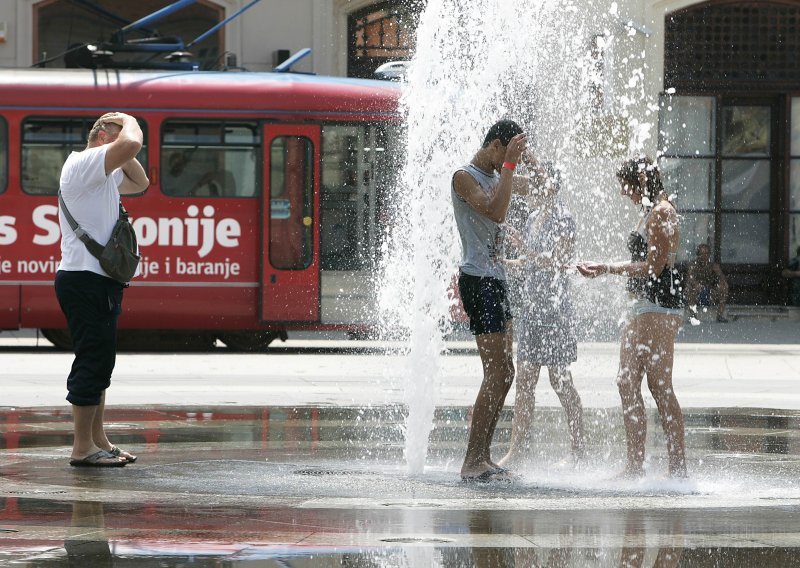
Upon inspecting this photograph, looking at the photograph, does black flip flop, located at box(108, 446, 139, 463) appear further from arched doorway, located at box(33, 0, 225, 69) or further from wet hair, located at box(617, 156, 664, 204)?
arched doorway, located at box(33, 0, 225, 69)

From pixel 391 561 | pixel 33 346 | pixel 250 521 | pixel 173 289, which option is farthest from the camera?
pixel 33 346

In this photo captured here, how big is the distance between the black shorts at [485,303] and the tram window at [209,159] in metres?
10.8

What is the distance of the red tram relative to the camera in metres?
18.0

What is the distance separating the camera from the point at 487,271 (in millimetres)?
7762

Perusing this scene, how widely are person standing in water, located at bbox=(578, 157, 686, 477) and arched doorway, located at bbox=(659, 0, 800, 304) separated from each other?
19117 millimetres

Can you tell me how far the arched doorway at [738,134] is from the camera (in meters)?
26.6

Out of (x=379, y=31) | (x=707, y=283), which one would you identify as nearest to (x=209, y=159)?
(x=379, y=31)

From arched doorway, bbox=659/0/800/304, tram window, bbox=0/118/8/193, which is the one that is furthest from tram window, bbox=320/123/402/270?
arched doorway, bbox=659/0/800/304

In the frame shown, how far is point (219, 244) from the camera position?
18.2 metres

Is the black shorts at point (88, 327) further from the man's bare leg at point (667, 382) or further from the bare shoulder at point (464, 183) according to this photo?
the man's bare leg at point (667, 382)

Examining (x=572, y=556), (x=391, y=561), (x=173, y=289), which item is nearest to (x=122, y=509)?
(x=391, y=561)

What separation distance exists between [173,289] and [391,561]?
1277 cm

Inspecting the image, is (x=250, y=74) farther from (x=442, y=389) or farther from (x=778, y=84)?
(x=778, y=84)

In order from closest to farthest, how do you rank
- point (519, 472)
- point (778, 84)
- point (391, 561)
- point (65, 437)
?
point (391, 561) → point (519, 472) → point (65, 437) → point (778, 84)
